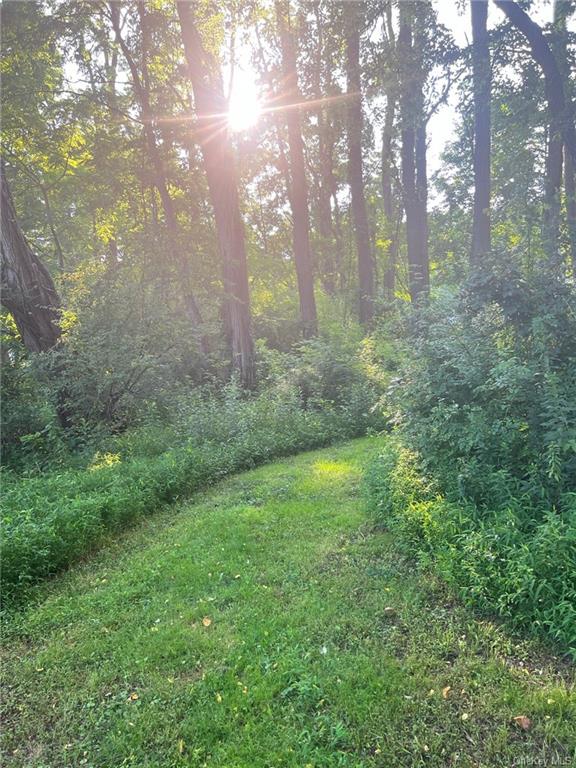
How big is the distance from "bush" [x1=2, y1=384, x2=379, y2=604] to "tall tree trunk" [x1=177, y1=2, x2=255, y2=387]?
171 cm

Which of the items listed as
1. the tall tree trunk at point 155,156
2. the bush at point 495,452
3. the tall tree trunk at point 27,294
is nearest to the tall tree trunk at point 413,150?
the tall tree trunk at point 155,156

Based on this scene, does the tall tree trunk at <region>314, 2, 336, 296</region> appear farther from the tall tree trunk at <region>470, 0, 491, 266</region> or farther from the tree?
the tall tree trunk at <region>470, 0, 491, 266</region>

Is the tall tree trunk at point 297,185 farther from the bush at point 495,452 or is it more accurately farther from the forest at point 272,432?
the bush at point 495,452

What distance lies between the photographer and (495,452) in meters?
3.35

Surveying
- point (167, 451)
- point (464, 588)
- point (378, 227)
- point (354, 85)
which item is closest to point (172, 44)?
point (354, 85)

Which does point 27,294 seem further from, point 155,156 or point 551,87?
point 551,87

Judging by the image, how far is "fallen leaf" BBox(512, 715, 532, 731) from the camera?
1.95 m

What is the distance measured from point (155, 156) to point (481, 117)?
334 inches

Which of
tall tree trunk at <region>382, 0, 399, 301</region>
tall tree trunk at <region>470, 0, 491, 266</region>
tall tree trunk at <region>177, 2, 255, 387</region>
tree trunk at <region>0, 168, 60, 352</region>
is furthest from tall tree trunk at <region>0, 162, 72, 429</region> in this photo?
tall tree trunk at <region>470, 0, 491, 266</region>

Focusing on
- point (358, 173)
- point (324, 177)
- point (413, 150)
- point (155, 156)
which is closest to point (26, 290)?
point (155, 156)

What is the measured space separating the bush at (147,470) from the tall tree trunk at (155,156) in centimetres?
332

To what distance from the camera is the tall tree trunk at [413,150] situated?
36.7 feet

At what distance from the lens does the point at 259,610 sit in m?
2.88

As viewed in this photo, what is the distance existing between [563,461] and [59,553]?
3.76 m
